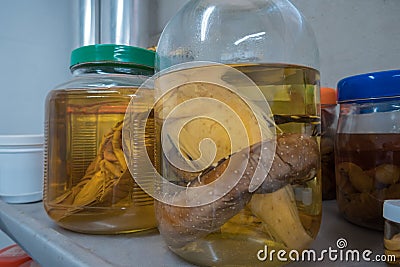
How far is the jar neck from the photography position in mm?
394

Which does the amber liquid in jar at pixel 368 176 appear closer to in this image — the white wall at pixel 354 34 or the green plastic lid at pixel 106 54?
the white wall at pixel 354 34

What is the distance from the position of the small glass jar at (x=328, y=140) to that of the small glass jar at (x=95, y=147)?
0.91ft

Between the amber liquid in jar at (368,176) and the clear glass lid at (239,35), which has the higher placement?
the clear glass lid at (239,35)

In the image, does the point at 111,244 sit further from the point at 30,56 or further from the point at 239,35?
the point at 30,56

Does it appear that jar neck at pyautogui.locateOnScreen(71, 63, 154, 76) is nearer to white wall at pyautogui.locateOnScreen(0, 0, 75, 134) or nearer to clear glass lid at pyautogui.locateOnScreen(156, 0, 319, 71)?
clear glass lid at pyautogui.locateOnScreen(156, 0, 319, 71)

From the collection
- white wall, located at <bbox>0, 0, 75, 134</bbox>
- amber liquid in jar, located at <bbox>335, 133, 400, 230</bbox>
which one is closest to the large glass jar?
amber liquid in jar, located at <bbox>335, 133, 400, 230</bbox>

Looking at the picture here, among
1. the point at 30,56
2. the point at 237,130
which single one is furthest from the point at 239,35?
the point at 30,56

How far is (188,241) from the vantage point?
10.1 inches

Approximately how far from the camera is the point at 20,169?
54 centimetres

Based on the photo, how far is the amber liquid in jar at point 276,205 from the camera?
0.82 feet

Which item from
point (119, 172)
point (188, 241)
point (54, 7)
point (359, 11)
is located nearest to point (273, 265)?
point (188, 241)

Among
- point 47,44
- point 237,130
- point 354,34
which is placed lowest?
point 237,130

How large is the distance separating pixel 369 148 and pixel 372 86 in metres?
0.08

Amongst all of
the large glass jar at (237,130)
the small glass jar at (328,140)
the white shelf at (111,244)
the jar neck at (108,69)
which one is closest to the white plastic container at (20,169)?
the white shelf at (111,244)
